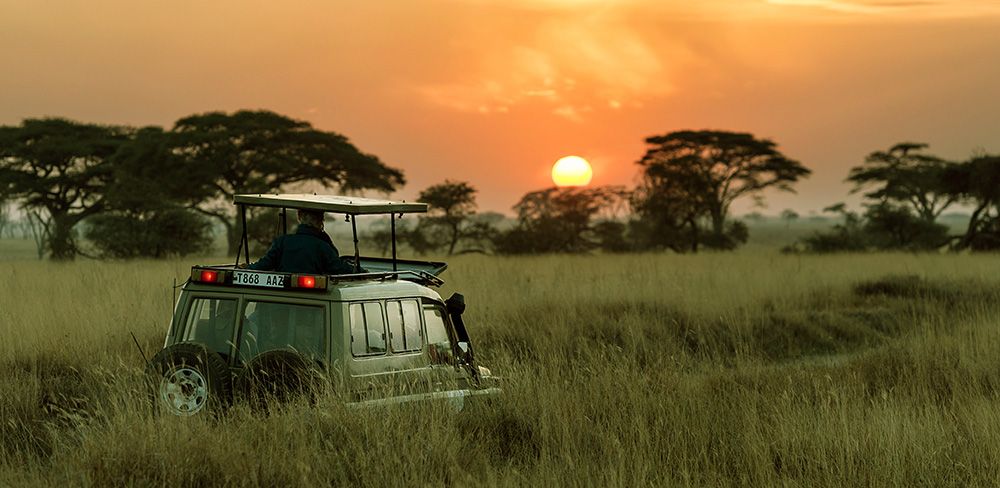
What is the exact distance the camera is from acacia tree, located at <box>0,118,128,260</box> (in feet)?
118

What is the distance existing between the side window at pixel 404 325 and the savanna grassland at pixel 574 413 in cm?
51

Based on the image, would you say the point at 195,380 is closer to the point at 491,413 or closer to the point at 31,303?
the point at 491,413

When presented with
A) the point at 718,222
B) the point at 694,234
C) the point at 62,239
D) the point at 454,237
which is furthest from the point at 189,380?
the point at 718,222

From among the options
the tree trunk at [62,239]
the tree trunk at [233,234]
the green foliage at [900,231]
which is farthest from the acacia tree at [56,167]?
the green foliage at [900,231]

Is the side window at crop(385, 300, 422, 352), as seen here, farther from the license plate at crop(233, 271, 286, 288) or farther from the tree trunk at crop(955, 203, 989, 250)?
the tree trunk at crop(955, 203, 989, 250)

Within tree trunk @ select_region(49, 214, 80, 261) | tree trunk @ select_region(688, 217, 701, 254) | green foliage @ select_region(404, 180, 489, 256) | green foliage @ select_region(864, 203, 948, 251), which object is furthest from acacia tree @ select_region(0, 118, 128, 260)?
green foliage @ select_region(864, 203, 948, 251)

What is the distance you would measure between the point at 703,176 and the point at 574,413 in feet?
121

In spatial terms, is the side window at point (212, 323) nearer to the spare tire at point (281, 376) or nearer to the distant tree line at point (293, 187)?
the spare tire at point (281, 376)

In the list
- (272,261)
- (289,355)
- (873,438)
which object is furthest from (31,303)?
(873,438)

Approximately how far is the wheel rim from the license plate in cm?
65

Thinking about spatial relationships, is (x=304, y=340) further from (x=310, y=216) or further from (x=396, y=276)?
(x=310, y=216)

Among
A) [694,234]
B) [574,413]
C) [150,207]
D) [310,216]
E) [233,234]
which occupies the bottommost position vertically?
[574,413]

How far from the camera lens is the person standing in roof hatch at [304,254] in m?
7.60

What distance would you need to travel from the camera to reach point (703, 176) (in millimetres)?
43281
